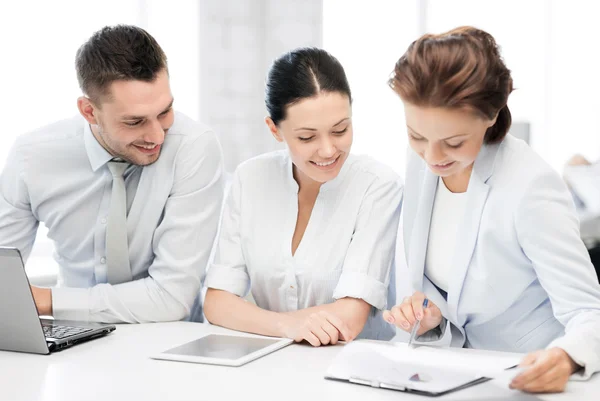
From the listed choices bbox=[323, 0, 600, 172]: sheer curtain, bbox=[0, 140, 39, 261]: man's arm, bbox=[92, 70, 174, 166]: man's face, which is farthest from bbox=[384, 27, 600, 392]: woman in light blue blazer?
bbox=[323, 0, 600, 172]: sheer curtain

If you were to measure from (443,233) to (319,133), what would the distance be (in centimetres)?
40

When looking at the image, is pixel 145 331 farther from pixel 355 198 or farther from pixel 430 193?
pixel 430 193

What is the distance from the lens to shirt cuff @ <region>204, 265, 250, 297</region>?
2.00m

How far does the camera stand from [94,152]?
2.16 m

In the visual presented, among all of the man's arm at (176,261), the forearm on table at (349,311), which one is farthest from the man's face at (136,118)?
the forearm on table at (349,311)

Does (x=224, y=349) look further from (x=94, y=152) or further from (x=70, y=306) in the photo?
(x=94, y=152)

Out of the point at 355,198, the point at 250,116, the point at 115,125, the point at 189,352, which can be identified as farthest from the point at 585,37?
the point at 189,352

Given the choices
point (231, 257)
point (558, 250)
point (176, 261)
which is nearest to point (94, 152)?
point (176, 261)

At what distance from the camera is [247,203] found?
2.09 m

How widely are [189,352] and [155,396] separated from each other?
281mm

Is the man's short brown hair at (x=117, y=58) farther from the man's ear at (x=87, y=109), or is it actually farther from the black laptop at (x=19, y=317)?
the black laptop at (x=19, y=317)

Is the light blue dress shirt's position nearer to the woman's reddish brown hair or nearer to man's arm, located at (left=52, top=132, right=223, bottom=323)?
man's arm, located at (left=52, top=132, right=223, bottom=323)

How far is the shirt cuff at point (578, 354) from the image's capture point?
1.37 metres

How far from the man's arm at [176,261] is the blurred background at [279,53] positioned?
1124 mm
